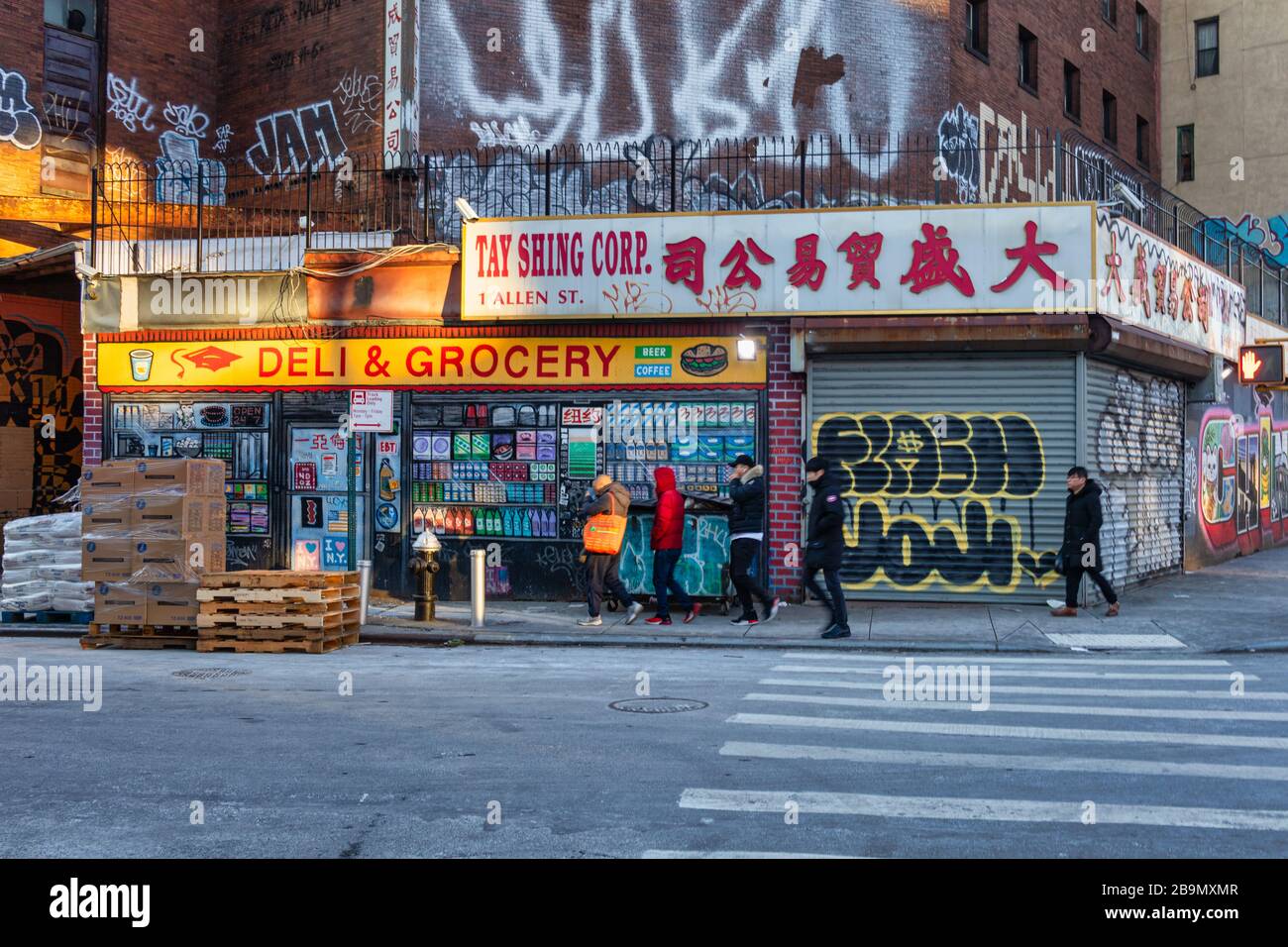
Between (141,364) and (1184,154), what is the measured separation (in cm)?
3272

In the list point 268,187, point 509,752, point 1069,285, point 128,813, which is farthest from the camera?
point 268,187

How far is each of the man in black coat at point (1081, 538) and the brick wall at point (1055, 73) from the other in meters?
10.5

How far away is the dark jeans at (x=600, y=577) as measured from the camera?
49.1 feet

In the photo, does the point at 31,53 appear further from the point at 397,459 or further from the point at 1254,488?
the point at 1254,488

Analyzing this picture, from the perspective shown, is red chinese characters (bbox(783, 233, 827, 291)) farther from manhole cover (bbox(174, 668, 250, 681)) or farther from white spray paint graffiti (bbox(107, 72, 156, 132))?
white spray paint graffiti (bbox(107, 72, 156, 132))

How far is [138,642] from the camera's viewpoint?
524 inches

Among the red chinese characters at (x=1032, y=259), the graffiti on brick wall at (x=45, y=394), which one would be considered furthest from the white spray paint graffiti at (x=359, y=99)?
the red chinese characters at (x=1032, y=259)

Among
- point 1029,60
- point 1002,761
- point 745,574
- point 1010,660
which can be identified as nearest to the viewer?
point 1002,761

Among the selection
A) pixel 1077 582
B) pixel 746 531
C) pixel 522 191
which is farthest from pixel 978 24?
pixel 746 531

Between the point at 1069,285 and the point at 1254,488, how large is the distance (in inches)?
521

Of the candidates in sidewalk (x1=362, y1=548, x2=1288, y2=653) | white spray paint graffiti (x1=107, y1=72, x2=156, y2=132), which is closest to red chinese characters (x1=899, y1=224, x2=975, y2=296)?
sidewalk (x1=362, y1=548, x2=1288, y2=653)

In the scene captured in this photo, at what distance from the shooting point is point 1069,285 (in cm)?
1588

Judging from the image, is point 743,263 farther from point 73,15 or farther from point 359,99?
point 73,15

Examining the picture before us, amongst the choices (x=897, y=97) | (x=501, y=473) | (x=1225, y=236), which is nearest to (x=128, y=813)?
(x=501, y=473)
